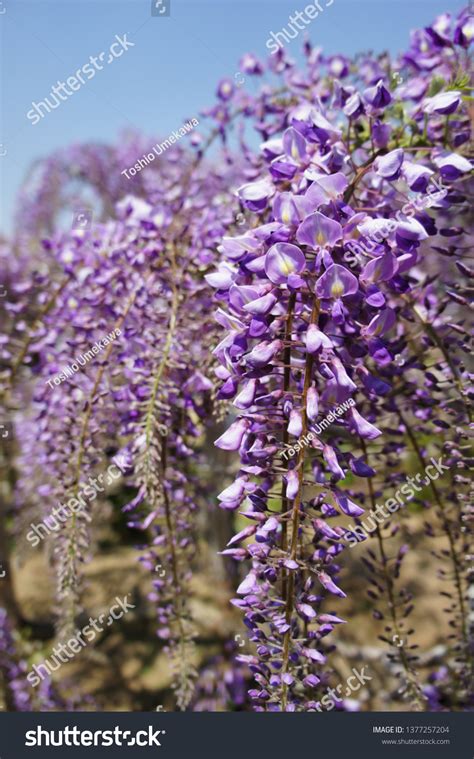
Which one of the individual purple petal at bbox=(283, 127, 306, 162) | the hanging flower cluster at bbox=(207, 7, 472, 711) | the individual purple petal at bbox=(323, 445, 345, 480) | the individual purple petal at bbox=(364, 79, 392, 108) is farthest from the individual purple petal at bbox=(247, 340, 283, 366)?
the individual purple petal at bbox=(364, 79, 392, 108)

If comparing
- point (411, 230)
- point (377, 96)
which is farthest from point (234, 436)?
point (377, 96)

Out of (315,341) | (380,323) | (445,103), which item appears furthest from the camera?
(445,103)

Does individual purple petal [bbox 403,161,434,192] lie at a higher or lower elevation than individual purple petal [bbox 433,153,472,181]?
lower

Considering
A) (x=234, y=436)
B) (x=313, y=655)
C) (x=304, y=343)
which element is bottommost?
(x=313, y=655)

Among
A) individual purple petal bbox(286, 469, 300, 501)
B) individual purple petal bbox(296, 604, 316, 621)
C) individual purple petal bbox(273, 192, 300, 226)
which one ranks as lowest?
individual purple petal bbox(296, 604, 316, 621)

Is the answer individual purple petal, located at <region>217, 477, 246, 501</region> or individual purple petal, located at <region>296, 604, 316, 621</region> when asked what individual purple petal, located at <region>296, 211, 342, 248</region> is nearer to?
individual purple petal, located at <region>217, 477, 246, 501</region>

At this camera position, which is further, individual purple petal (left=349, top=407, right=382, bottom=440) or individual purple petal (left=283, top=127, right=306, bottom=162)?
individual purple petal (left=283, top=127, right=306, bottom=162)

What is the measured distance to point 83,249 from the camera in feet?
4.88

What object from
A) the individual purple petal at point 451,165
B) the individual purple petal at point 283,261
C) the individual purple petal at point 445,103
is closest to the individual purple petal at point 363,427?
the individual purple petal at point 283,261

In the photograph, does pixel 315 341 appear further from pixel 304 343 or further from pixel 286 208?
pixel 286 208

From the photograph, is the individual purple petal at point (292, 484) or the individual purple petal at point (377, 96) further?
the individual purple petal at point (377, 96)

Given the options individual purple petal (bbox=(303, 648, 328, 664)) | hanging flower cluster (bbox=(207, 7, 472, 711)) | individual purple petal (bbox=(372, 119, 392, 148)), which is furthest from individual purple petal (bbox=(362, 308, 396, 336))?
individual purple petal (bbox=(303, 648, 328, 664))

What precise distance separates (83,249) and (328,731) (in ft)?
4.03

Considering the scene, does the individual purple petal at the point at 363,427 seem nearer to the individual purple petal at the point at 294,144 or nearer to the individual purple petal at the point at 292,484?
the individual purple petal at the point at 292,484
